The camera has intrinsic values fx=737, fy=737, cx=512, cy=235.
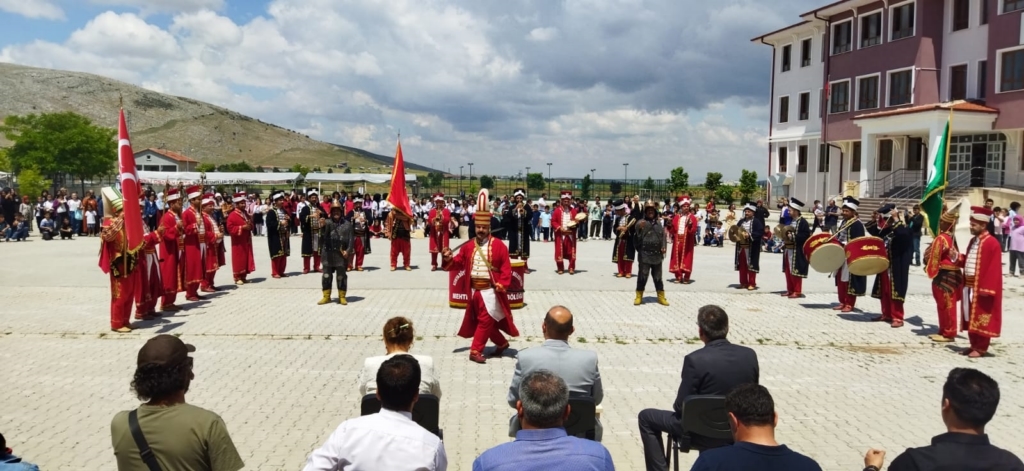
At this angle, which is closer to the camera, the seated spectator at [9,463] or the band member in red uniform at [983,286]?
the seated spectator at [9,463]

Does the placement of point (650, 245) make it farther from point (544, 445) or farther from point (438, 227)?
point (544, 445)

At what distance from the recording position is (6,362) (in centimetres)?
912

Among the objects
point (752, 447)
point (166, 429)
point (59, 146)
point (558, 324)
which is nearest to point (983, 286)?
point (558, 324)

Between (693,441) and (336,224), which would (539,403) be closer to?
(693,441)

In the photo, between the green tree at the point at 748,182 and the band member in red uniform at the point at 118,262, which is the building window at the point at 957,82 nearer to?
the green tree at the point at 748,182

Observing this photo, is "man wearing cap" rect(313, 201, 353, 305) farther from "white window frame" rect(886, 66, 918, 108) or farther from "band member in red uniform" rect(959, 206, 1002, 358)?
"white window frame" rect(886, 66, 918, 108)

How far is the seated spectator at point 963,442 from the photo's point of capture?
3.15 m

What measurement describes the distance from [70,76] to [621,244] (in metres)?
197

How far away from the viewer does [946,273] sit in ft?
34.3

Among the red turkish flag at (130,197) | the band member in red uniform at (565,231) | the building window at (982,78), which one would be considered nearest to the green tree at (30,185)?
the band member in red uniform at (565,231)

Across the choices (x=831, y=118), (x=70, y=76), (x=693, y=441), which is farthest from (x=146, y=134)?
(x=693, y=441)

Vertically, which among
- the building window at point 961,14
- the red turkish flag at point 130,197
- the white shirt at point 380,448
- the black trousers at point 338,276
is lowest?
the black trousers at point 338,276

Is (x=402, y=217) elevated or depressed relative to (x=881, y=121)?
depressed

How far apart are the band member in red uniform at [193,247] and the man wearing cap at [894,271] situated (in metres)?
12.1
